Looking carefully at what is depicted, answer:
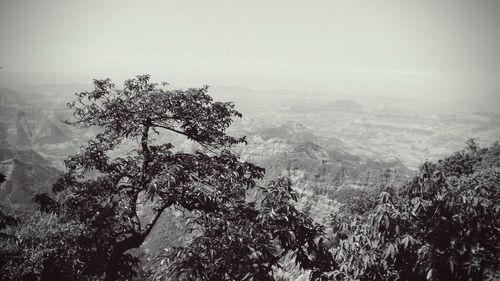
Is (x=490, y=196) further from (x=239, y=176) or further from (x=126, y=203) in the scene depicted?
(x=126, y=203)

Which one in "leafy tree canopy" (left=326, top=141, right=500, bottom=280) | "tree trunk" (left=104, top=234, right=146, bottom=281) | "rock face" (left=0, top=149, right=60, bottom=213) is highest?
"leafy tree canopy" (left=326, top=141, right=500, bottom=280)

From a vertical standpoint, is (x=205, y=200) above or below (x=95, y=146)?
below

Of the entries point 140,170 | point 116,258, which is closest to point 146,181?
point 140,170

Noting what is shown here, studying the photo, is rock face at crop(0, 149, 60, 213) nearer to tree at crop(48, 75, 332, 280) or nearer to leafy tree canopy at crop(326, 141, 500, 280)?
tree at crop(48, 75, 332, 280)

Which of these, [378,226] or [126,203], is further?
[126,203]

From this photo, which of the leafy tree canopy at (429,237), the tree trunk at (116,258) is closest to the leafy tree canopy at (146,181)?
the tree trunk at (116,258)

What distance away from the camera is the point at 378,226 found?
24.6 ft

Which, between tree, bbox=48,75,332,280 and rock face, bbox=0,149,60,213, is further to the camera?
rock face, bbox=0,149,60,213

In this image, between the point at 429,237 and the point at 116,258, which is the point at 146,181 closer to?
the point at 116,258

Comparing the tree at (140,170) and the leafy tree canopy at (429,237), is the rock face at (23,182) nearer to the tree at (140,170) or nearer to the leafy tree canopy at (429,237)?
the tree at (140,170)

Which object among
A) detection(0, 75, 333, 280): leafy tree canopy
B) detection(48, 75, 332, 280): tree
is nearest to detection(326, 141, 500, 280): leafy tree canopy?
detection(0, 75, 333, 280): leafy tree canopy

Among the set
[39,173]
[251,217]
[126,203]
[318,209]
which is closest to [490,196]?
[251,217]

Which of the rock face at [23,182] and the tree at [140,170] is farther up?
the tree at [140,170]

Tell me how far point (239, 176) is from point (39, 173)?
13408cm
